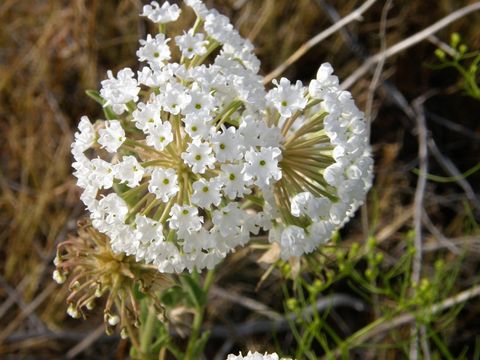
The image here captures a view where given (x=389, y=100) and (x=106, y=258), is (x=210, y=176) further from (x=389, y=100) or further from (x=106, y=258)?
(x=389, y=100)

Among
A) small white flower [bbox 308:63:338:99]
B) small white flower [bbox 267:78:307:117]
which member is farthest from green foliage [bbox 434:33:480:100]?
small white flower [bbox 267:78:307:117]

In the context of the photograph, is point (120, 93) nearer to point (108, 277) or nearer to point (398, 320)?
point (108, 277)

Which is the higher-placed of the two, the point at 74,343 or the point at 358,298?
the point at 358,298

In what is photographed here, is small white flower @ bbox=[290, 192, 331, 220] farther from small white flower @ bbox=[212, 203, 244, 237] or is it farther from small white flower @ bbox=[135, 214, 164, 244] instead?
small white flower @ bbox=[135, 214, 164, 244]

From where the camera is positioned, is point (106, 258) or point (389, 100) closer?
point (106, 258)

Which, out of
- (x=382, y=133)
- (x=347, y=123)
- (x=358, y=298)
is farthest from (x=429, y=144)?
(x=347, y=123)

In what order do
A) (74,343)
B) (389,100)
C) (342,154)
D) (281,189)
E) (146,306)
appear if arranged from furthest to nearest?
(389,100) < (74,343) < (146,306) < (281,189) < (342,154)

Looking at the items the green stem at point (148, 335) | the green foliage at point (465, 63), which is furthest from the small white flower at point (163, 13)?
the green foliage at point (465, 63)
